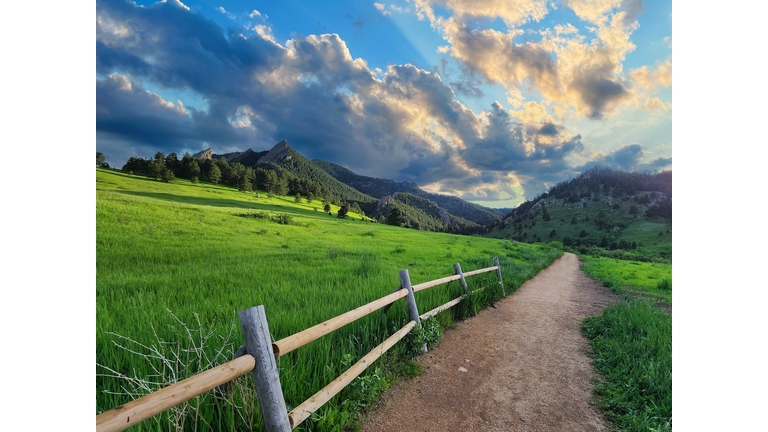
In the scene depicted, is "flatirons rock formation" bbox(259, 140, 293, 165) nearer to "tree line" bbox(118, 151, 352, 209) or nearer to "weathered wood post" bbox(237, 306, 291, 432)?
"tree line" bbox(118, 151, 352, 209)

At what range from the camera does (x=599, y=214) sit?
11925cm

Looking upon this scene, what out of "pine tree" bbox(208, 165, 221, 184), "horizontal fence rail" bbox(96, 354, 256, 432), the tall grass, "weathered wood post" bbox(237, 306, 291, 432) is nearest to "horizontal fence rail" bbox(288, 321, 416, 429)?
"weathered wood post" bbox(237, 306, 291, 432)

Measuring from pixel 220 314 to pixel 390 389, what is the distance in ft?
12.3

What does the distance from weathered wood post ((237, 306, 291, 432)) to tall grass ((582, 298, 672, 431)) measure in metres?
3.95

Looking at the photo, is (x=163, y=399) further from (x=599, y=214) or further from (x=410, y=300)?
(x=599, y=214)

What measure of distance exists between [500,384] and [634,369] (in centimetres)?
204

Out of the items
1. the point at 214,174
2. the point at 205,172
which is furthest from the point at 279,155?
the point at 214,174

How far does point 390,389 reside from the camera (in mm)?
4066

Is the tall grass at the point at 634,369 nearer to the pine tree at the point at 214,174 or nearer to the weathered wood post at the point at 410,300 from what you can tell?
the weathered wood post at the point at 410,300

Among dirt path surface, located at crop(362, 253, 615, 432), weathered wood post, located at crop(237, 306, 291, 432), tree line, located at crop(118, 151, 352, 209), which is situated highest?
tree line, located at crop(118, 151, 352, 209)

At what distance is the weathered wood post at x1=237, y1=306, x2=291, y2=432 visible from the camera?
2395mm

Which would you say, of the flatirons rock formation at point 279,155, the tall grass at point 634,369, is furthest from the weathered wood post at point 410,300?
the flatirons rock formation at point 279,155

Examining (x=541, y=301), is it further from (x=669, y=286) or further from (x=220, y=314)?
(x=220, y=314)
